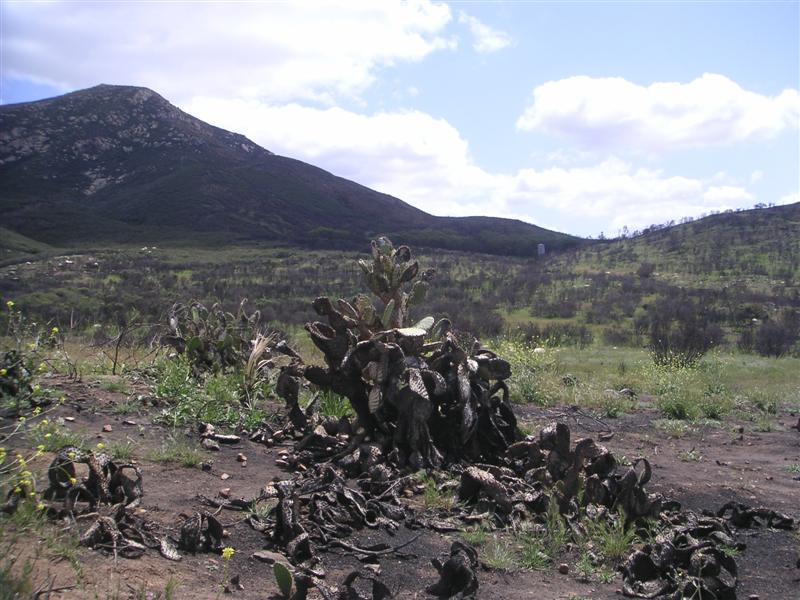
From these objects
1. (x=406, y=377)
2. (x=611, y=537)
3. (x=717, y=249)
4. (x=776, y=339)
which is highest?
(x=717, y=249)

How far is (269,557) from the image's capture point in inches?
137

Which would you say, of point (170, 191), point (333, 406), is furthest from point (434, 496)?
point (170, 191)

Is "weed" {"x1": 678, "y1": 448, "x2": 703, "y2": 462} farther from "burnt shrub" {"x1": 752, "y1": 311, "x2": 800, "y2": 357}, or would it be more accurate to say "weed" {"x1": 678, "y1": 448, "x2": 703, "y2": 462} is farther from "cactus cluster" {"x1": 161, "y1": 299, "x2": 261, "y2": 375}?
"burnt shrub" {"x1": 752, "y1": 311, "x2": 800, "y2": 357}

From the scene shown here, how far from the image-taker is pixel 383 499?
4.54m

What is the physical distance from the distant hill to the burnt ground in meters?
33.4

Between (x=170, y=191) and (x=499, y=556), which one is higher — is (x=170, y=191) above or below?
above

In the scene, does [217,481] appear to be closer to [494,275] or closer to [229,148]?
[494,275]

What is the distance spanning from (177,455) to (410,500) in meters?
1.70

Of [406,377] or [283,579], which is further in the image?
[406,377]

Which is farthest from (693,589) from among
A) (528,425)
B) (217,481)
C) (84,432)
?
(84,432)

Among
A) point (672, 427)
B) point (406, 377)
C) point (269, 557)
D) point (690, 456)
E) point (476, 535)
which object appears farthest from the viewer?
point (672, 427)

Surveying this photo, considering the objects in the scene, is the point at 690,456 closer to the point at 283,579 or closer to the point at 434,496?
the point at 434,496

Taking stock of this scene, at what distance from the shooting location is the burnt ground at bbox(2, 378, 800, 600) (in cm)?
304

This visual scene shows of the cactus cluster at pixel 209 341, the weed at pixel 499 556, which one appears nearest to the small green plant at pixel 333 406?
the cactus cluster at pixel 209 341
